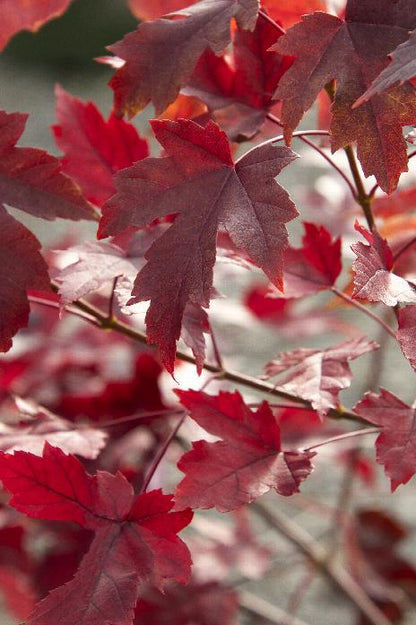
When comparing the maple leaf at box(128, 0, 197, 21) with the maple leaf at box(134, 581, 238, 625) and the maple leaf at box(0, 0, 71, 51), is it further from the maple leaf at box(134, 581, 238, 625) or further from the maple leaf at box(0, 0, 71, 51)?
the maple leaf at box(134, 581, 238, 625)

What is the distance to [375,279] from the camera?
483mm

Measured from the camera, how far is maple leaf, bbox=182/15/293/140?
62cm

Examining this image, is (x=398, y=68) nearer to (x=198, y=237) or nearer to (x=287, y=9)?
(x=198, y=237)

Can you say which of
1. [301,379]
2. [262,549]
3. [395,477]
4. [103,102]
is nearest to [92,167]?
[301,379]

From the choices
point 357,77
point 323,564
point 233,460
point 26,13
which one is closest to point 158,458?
point 233,460

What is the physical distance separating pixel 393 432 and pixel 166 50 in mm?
278

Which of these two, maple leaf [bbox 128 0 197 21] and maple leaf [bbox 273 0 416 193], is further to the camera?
maple leaf [bbox 128 0 197 21]

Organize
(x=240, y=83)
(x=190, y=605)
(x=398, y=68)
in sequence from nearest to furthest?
(x=398, y=68), (x=240, y=83), (x=190, y=605)

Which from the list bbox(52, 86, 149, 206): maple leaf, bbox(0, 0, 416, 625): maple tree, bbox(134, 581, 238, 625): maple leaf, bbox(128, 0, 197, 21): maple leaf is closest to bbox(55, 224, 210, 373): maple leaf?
bbox(0, 0, 416, 625): maple tree

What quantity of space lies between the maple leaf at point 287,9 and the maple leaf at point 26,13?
175 mm

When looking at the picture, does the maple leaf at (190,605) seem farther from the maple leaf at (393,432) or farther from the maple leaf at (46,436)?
the maple leaf at (393,432)

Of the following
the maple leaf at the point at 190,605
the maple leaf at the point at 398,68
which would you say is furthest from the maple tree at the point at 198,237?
the maple leaf at the point at 190,605

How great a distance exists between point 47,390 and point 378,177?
650 mm

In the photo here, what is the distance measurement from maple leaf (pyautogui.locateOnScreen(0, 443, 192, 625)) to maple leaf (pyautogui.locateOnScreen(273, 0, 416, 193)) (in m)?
0.24
